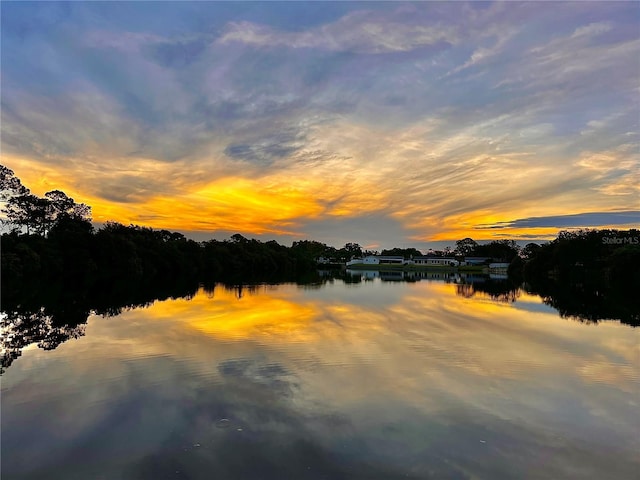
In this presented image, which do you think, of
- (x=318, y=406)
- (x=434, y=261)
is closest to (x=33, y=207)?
(x=318, y=406)

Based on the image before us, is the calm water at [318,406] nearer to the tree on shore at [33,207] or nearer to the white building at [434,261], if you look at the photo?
the tree on shore at [33,207]

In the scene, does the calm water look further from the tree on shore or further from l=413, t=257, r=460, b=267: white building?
l=413, t=257, r=460, b=267: white building

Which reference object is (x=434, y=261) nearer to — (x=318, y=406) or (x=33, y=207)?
(x=33, y=207)

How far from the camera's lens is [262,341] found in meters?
13.8

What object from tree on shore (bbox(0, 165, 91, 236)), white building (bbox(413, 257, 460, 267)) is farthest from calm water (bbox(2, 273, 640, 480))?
white building (bbox(413, 257, 460, 267))

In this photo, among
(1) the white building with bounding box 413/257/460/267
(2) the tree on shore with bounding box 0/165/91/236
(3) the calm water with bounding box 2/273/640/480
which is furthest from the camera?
(1) the white building with bounding box 413/257/460/267

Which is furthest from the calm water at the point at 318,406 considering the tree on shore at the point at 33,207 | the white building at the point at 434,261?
the white building at the point at 434,261

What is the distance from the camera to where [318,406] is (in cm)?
784

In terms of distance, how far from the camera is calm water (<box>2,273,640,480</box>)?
5.70 m

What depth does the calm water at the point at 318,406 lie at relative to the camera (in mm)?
5703

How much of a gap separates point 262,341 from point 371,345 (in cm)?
345

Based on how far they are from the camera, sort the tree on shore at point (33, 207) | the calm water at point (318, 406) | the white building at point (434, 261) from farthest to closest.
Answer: the white building at point (434, 261) → the tree on shore at point (33, 207) → the calm water at point (318, 406)

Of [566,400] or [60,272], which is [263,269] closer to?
[60,272]

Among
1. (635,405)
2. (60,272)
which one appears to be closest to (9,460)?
(635,405)
